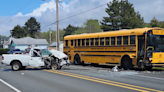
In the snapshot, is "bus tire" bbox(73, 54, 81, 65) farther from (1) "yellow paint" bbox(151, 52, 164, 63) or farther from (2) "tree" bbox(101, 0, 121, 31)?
(2) "tree" bbox(101, 0, 121, 31)

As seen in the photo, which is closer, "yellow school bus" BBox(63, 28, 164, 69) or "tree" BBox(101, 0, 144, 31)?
"yellow school bus" BBox(63, 28, 164, 69)

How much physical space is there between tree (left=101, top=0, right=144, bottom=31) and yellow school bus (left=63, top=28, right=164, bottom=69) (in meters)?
39.7

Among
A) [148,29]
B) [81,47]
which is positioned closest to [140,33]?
[148,29]

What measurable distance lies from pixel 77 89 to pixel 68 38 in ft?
47.8

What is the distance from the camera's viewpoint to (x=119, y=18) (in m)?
61.1

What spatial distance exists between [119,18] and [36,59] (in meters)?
47.2

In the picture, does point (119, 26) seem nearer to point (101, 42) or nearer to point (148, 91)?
point (101, 42)

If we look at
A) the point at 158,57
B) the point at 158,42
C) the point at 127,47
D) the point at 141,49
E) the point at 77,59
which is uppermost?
the point at 158,42

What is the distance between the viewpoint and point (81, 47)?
2156 centimetres

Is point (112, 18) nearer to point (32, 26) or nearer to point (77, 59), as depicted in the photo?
point (77, 59)

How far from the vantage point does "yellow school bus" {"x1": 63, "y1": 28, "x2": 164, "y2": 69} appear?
15.8 meters

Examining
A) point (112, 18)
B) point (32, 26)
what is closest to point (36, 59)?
point (112, 18)

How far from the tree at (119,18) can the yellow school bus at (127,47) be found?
1564 inches

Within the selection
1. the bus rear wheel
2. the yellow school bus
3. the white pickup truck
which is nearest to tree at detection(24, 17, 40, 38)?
the bus rear wheel
